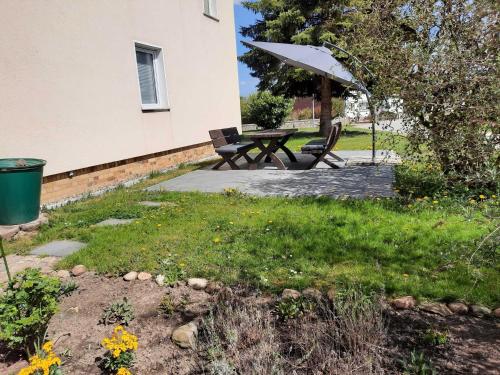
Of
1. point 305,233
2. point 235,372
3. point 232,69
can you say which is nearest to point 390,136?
point 305,233

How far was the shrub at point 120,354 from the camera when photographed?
217cm

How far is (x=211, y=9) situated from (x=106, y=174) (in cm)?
714

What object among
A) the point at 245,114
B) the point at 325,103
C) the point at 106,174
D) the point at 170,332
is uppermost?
the point at 325,103

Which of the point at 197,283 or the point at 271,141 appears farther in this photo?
the point at 271,141

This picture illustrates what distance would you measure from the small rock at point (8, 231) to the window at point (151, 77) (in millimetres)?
4395

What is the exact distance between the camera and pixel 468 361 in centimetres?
222

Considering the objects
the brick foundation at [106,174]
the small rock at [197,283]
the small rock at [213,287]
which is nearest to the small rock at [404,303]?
the small rock at [213,287]

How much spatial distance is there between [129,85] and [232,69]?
581cm

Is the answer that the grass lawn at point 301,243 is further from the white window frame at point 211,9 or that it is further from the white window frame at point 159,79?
the white window frame at point 211,9

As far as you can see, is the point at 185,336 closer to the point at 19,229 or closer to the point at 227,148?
the point at 19,229

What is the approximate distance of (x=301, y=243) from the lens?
4.06m

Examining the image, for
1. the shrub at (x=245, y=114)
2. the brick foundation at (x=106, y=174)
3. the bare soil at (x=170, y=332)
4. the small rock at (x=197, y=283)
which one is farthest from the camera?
the shrub at (x=245, y=114)

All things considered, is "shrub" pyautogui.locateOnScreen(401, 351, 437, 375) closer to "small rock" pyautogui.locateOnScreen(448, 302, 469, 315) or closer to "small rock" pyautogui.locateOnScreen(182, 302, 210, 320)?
"small rock" pyautogui.locateOnScreen(448, 302, 469, 315)

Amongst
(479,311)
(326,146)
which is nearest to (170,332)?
(479,311)
